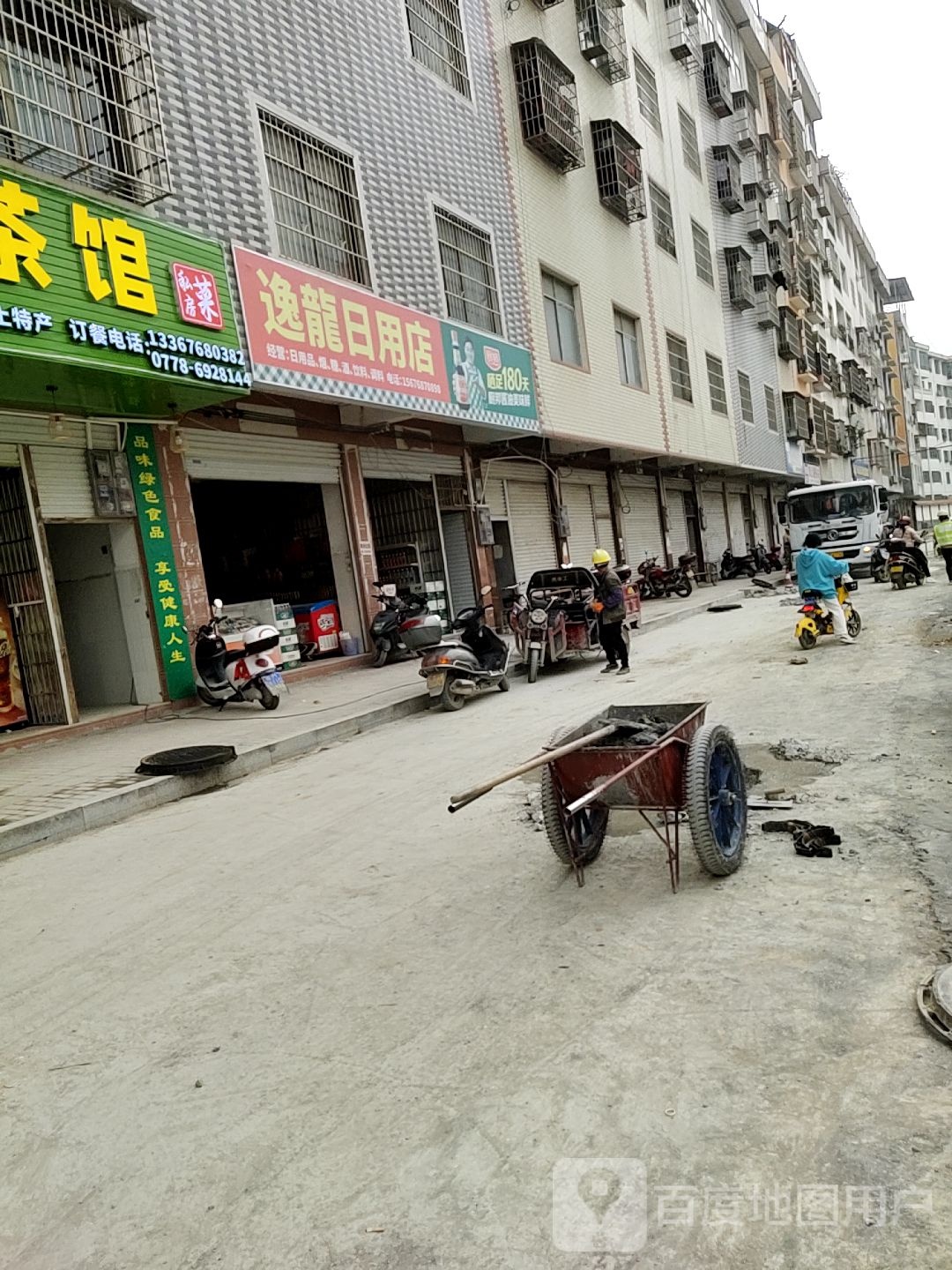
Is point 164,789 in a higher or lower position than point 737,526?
lower

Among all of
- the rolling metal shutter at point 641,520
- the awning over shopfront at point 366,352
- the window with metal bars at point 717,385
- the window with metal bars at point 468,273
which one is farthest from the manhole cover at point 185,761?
the window with metal bars at point 717,385

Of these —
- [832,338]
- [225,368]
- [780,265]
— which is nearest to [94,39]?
[225,368]

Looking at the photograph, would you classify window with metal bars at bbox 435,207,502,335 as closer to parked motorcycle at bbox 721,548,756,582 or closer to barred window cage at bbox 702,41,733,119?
parked motorcycle at bbox 721,548,756,582

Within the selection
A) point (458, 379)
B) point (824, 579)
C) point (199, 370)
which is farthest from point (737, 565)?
point (199, 370)

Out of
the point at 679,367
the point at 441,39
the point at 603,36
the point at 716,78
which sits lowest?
the point at 679,367

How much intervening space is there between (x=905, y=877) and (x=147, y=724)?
8.70 metres

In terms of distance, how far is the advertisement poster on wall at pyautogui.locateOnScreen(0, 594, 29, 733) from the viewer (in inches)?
407

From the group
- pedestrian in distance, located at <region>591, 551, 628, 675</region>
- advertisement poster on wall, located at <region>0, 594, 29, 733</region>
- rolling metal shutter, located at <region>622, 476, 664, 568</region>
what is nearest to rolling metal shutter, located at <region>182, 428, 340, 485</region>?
advertisement poster on wall, located at <region>0, 594, 29, 733</region>

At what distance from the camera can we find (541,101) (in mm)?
17859

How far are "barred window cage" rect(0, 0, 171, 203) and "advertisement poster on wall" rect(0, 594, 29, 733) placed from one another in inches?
190

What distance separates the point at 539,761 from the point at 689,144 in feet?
100

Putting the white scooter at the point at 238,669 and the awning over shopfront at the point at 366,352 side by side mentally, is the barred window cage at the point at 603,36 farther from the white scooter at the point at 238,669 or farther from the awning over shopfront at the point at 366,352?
the white scooter at the point at 238,669

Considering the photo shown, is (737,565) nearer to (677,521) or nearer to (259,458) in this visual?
(677,521)

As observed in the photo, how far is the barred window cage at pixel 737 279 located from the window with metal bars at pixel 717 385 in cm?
311
